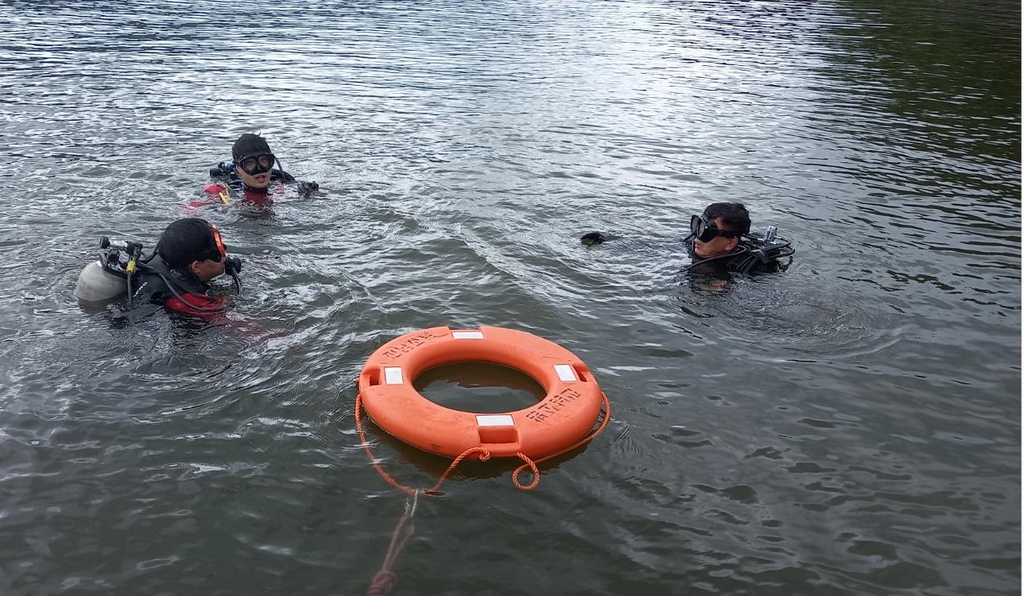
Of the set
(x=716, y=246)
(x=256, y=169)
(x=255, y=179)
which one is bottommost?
(x=716, y=246)

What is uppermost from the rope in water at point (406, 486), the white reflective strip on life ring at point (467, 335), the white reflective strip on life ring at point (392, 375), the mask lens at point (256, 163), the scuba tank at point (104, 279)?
the mask lens at point (256, 163)

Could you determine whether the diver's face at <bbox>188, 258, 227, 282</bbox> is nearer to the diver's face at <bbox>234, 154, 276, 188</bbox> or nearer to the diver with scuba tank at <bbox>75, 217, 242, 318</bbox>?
the diver with scuba tank at <bbox>75, 217, 242, 318</bbox>

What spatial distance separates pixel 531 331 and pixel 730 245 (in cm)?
229

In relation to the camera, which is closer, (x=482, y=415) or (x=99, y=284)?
(x=482, y=415)

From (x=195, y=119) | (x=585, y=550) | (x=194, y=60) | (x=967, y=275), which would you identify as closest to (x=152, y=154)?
(x=195, y=119)

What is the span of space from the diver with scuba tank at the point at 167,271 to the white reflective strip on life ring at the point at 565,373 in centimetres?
287

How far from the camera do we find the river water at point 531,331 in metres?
4.42

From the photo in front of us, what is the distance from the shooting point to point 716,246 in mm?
7758

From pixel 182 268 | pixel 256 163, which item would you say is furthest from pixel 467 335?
pixel 256 163

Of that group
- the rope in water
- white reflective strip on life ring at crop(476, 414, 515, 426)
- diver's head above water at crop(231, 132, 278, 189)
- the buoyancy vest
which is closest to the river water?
the rope in water

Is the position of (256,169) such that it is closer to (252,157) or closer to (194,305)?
(252,157)

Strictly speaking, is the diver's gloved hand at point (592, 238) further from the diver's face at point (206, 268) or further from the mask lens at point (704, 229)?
the diver's face at point (206, 268)

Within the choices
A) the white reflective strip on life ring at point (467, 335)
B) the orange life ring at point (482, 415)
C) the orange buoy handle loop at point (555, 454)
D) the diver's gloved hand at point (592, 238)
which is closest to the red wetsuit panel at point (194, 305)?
the orange life ring at point (482, 415)

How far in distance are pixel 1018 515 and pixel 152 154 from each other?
35.4 feet
